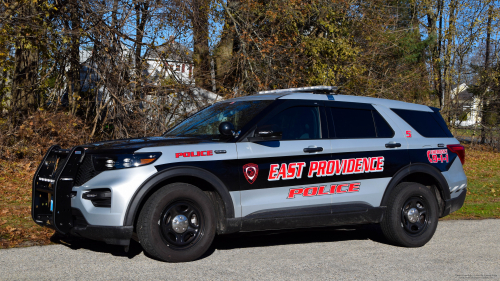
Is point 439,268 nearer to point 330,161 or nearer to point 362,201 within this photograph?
point 362,201

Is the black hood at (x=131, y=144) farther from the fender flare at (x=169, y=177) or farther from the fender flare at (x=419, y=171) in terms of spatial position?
the fender flare at (x=419, y=171)

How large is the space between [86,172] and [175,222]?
39.1 inches

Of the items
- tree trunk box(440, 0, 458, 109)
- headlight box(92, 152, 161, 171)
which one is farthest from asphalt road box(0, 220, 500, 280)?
tree trunk box(440, 0, 458, 109)

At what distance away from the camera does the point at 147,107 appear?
1279 cm

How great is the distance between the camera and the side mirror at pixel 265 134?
521 centimetres

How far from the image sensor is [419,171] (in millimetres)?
6336

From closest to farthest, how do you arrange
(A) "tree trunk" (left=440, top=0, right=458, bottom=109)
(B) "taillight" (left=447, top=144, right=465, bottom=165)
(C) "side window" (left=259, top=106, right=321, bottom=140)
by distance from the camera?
(C) "side window" (left=259, top=106, right=321, bottom=140)
(B) "taillight" (left=447, top=144, right=465, bottom=165)
(A) "tree trunk" (left=440, top=0, right=458, bottom=109)

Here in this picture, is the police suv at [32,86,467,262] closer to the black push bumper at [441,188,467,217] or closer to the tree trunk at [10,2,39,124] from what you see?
the black push bumper at [441,188,467,217]

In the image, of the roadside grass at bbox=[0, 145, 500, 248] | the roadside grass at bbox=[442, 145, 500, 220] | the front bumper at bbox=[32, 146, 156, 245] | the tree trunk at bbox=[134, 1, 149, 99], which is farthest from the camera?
the tree trunk at bbox=[134, 1, 149, 99]

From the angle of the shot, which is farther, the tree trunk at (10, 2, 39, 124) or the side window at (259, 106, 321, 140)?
the tree trunk at (10, 2, 39, 124)

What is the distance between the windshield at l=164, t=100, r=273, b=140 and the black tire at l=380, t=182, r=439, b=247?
6.78ft

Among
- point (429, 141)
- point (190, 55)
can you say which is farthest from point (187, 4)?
point (429, 141)

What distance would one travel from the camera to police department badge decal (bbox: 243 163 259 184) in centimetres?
521

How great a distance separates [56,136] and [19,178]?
5.62 ft
